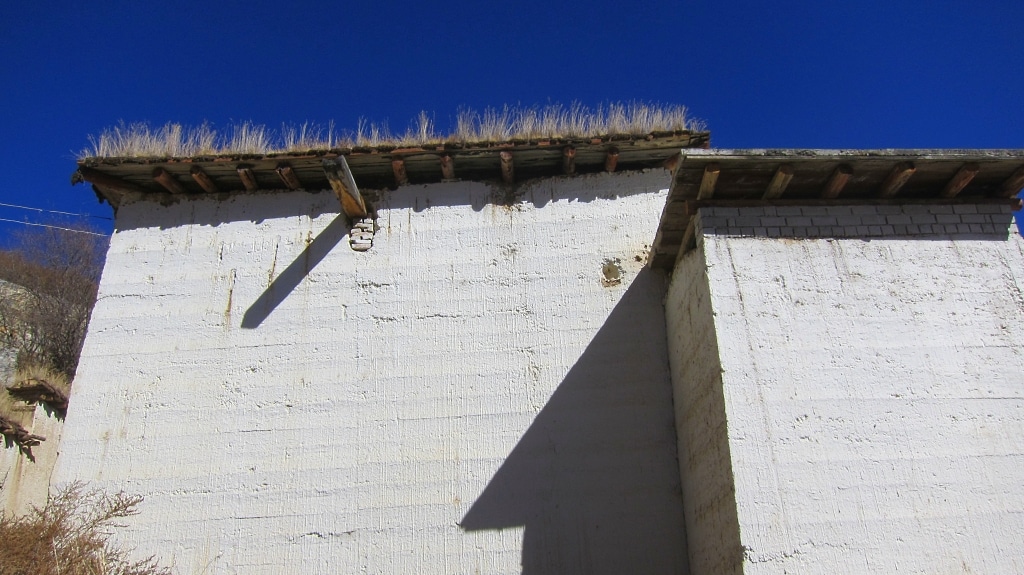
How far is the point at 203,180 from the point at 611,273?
4604 millimetres

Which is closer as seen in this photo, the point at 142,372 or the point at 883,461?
the point at 883,461

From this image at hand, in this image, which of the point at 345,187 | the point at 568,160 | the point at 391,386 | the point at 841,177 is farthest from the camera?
the point at 568,160

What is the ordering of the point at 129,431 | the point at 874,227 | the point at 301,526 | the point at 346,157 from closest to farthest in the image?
the point at 874,227, the point at 301,526, the point at 129,431, the point at 346,157

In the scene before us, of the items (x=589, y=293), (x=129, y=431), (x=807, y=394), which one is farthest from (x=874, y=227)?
(x=129, y=431)

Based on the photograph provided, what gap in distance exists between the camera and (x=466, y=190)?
7.86 m

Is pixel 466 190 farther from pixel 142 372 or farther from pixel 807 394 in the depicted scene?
pixel 807 394

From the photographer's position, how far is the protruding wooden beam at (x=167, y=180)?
303 inches

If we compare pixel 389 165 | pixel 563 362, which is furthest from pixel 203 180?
pixel 563 362

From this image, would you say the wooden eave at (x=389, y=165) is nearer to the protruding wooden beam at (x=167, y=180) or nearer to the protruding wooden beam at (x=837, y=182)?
the protruding wooden beam at (x=167, y=180)

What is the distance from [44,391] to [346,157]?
6059 millimetres

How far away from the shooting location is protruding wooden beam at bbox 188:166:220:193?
7.66 metres

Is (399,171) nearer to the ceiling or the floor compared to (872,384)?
nearer to the ceiling

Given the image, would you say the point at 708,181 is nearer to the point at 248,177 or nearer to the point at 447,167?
the point at 447,167

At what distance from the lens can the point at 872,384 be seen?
4945mm
